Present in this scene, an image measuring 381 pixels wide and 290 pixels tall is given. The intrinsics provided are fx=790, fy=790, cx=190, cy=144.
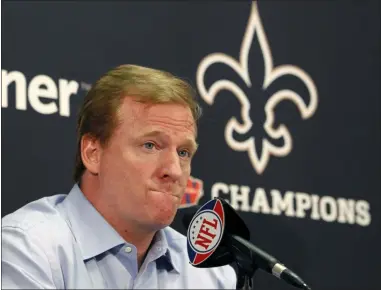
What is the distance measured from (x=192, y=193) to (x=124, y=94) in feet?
2.29

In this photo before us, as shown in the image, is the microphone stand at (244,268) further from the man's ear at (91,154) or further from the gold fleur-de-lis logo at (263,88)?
the gold fleur-de-lis logo at (263,88)

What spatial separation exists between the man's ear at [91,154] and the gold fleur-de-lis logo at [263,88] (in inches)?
29.4

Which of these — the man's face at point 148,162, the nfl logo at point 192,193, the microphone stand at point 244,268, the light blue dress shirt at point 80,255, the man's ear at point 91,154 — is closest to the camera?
the microphone stand at point 244,268

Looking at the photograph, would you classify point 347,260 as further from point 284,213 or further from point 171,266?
point 171,266

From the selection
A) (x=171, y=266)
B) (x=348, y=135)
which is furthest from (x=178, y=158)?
(x=348, y=135)

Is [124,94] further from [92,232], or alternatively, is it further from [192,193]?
[192,193]

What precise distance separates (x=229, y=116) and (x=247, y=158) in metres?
0.15

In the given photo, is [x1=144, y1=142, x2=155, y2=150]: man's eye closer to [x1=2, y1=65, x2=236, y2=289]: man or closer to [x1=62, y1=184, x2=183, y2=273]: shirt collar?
[x1=2, y1=65, x2=236, y2=289]: man

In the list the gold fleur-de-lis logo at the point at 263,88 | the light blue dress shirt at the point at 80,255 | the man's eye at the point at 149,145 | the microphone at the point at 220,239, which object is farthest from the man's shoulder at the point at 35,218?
the gold fleur-de-lis logo at the point at 263,88

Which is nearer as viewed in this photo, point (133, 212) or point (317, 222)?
point (133, 212)

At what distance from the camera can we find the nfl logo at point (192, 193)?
7.70 ft

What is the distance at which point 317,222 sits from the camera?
8.57 ft

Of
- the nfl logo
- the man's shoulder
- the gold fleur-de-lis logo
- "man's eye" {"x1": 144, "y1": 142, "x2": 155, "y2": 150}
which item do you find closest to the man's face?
"man's eye" {"x1": 144, "y1": 142, "x2": 155, "y2": 150}

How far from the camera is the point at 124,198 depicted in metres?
1.71
